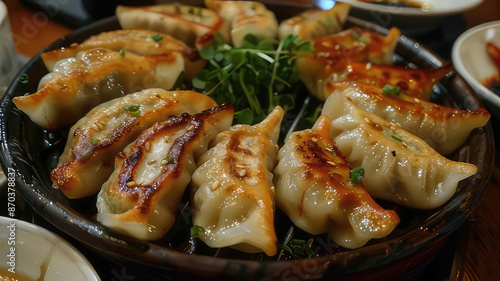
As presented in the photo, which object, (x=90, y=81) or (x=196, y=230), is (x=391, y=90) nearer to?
(x=196, y=230)

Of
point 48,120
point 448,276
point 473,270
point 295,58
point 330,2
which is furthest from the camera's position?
point 330,2

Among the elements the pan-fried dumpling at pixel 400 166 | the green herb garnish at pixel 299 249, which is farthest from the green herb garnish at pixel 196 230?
the pan-fried dumpling at pixel 400 166

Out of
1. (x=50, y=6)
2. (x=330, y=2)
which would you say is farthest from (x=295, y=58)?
(x=50, y=6)

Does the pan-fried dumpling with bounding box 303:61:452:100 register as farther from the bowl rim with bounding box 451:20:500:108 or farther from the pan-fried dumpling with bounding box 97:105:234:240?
the pan-fried dumpling with bounding box 97:105:234:240

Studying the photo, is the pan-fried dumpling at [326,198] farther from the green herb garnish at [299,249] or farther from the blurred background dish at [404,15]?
the blurred background dish at [404,15]

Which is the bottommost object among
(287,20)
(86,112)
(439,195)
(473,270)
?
(473,270)

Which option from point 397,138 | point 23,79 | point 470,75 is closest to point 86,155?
point 23,79

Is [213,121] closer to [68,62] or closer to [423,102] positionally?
[68,62]
